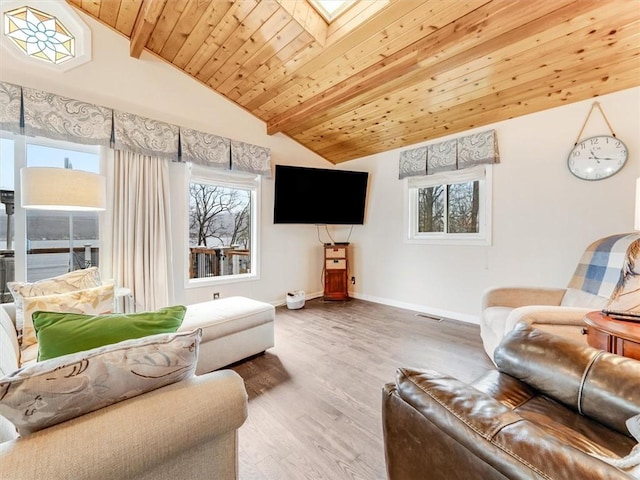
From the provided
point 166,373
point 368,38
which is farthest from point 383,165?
point 166,373

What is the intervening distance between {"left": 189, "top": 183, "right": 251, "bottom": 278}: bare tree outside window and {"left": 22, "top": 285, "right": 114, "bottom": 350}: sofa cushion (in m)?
1.60

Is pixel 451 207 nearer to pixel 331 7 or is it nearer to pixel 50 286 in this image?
pixel 331 7

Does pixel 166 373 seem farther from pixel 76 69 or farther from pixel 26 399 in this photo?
pixel 76 69

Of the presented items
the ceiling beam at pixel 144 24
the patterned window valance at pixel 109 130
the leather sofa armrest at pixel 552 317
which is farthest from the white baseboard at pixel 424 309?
the ceiling beam at pixel 144 24

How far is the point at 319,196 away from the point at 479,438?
357 cm

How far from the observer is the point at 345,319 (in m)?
3.45

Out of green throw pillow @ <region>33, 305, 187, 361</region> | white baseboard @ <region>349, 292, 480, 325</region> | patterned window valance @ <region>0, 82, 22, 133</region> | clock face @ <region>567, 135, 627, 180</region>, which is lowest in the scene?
white baseboard @ <region>349, 292, 480, 325</region>

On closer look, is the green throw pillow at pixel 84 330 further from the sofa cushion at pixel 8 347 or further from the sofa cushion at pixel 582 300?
the sofa cushion at pixel 582 300

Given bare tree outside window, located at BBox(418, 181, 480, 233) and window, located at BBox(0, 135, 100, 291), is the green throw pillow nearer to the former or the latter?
window, located at BBox(0, 135, 100, 291)

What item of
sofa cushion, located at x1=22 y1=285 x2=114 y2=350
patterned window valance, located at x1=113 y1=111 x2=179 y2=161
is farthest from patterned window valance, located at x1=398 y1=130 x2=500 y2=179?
sofa cushion, located at x1=22 y1=285 x2=114 y2=350

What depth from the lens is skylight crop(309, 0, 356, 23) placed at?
2.32m

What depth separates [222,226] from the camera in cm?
372

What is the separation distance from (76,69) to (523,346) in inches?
154

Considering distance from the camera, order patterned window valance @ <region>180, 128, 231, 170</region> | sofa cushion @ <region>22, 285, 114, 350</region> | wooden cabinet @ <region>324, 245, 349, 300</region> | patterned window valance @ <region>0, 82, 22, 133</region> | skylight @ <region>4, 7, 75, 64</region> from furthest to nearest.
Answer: wooden cabinet @ <region>324, 245, 349, 300</region>
patterned window valance @ <region>180, 128, 231, 170</region>
skylight @ <region>4, 7, 75, 64</region>
patterned window valance @ <region>0, 82, 22, 133</region>
sofa cushion @ <region>22, 285, 114, 350</region>
